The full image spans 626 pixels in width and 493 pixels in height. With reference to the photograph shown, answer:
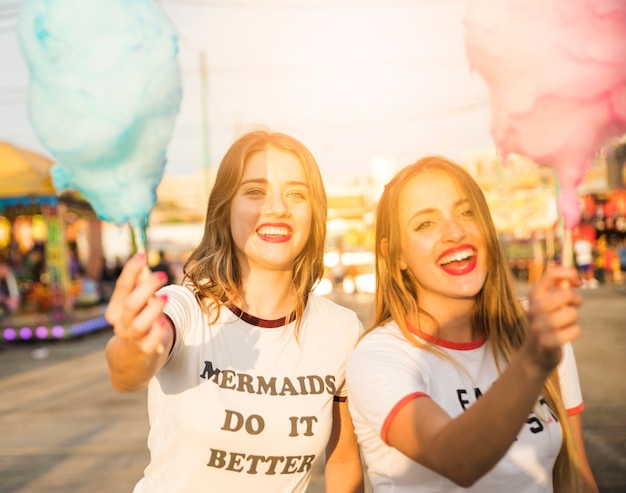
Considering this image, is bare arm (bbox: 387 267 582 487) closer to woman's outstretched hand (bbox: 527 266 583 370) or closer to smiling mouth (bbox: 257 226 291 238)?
woman's outstretched hand (bbox: 527 266 583 370)

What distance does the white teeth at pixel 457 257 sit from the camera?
6.80 ft

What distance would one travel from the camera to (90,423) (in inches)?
269

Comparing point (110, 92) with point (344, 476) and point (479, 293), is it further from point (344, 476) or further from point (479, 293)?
point (344, 476)

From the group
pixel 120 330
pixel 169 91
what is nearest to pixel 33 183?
pixel 169 91

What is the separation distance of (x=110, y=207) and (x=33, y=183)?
12.2m

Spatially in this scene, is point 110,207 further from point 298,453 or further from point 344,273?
point 344,273

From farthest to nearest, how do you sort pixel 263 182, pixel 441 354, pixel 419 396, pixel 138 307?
pixel 263 182
pixel 441 354
pixel 419 396
pixel 138 307

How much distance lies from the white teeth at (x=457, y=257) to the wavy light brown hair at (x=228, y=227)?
58 centimetres

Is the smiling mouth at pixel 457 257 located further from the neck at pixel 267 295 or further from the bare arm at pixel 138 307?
the bare arm at pixel 138 307

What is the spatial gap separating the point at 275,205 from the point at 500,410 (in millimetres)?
1140

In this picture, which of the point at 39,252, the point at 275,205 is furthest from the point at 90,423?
the point at 39,252

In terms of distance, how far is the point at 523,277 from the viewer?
26.1 metres

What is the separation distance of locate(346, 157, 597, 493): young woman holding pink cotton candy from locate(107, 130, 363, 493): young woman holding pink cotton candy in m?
0.25

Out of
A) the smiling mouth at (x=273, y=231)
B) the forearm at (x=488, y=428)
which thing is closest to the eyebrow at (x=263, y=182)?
the smiling mouth at (x=273, y=231)
